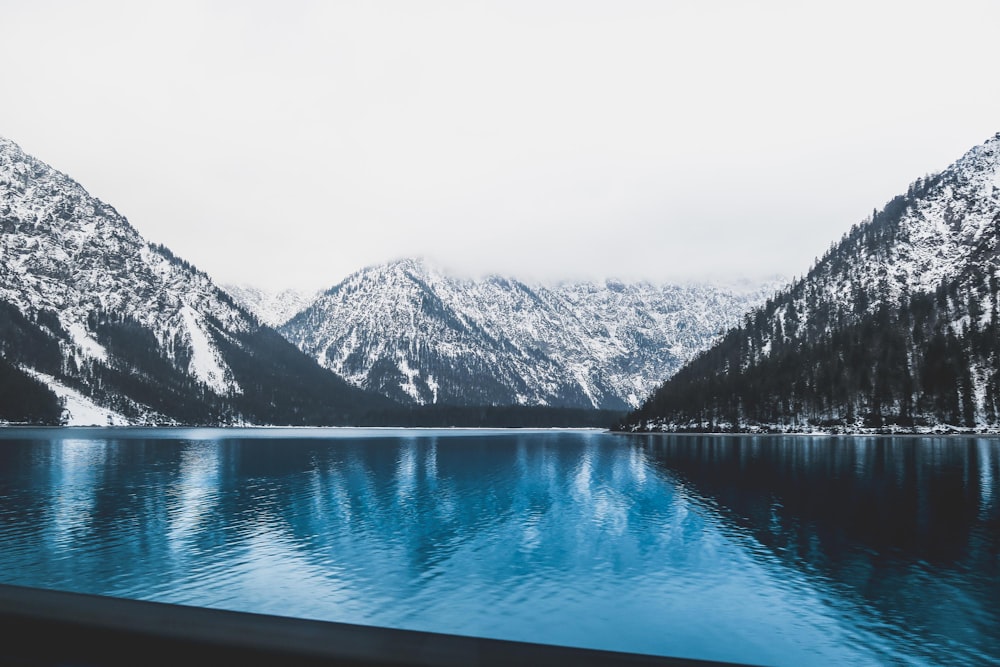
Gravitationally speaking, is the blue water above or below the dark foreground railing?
below

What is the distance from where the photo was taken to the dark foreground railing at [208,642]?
4324 mm

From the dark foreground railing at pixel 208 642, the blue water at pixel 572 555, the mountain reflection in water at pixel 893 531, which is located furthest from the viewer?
the mountain reflection in water at pixel 893 531

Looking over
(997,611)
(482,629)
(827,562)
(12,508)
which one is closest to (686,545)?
(827,562)

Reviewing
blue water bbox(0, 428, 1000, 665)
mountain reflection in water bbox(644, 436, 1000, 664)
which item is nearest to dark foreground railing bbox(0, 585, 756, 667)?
blue water bbox(0, 428, 1000, 665)

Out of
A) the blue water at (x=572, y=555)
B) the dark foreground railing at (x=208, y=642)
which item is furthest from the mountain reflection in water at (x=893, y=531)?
the dark foreground railing at (x=208, y=642)

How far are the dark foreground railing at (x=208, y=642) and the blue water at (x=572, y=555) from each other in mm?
25365

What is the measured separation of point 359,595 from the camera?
34125 mm

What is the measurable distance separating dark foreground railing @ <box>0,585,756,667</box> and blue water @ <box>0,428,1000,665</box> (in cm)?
2537

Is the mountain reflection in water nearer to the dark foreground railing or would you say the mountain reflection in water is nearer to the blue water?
the blue water

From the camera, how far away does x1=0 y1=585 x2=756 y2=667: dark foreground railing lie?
14.2 feet

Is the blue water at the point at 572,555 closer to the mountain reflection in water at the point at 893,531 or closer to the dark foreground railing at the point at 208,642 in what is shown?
the mountain reflection in water at the point at 893,531

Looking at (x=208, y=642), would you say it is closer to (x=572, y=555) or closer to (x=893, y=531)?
(x=572, y=555)

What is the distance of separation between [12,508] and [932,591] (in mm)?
71817

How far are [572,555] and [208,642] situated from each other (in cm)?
4222
